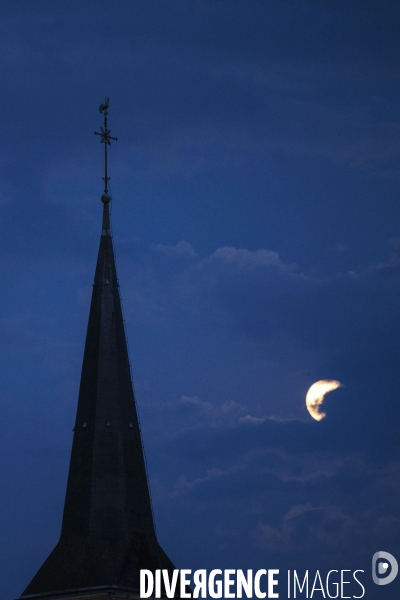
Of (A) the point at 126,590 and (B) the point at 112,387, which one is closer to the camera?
(A) the point at 126,590

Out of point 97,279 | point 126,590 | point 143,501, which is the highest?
point 97,279

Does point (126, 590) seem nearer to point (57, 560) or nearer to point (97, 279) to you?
point (57, 560)

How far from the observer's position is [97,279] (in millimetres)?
87688

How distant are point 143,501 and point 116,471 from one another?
206 cm

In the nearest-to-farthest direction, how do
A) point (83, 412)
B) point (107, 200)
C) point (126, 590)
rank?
1. point (126, 590)
2. point (83, 412)
3. point (107, 200)

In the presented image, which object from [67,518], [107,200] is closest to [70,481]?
[67,518]

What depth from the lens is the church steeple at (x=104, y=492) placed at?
7750cm

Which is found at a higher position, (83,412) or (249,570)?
(83,412)

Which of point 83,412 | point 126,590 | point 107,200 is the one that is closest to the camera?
point 126,590

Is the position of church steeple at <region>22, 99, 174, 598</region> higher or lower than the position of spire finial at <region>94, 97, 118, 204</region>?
lower

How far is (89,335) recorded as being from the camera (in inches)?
3376

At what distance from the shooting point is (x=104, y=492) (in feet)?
262

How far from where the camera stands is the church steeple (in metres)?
77.5

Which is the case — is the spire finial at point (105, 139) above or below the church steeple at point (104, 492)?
above
